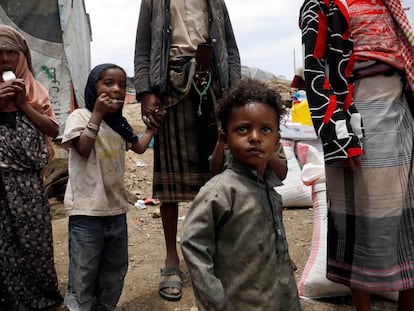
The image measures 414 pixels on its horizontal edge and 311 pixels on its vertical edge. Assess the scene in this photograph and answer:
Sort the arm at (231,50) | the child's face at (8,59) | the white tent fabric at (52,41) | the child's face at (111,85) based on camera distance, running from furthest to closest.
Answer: the white tent fabric at (52,41) < the arm at (231,50) < the child's face at (8,59) < the child's face at (111,85)

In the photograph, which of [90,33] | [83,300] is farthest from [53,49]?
[83,300]

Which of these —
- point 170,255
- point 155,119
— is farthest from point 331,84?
point 170,255

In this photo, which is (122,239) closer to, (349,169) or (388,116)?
(349,169)

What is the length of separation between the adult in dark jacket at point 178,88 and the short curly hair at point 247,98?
848 millimetres

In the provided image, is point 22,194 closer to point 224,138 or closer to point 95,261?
point 95,261

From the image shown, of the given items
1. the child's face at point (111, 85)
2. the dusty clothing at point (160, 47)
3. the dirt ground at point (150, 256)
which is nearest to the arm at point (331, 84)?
the dusty clothing at point (160, 47)

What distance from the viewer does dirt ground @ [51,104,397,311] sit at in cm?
229

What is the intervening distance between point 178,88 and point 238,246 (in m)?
1.24

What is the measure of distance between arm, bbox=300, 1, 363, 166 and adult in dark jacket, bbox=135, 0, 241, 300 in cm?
68

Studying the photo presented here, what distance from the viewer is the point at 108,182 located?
1.99m

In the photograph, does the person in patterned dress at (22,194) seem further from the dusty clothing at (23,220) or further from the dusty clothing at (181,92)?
the dusty clothing at (181,92)

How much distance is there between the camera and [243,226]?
1353 mm

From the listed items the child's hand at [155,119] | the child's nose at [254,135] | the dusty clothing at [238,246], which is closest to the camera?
the dusty clothing at [238,246]

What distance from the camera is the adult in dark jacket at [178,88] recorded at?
91.2 inches
